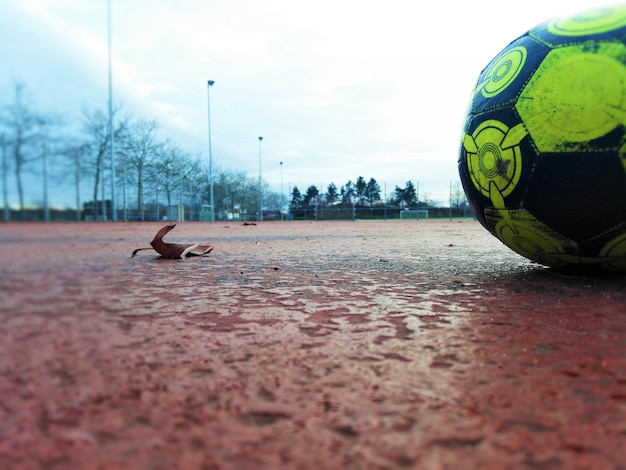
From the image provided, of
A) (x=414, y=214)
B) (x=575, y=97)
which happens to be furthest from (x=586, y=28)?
(x=414, y=214)

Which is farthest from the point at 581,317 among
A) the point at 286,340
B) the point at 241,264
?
the point at 241,264

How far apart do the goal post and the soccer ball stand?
29.8m

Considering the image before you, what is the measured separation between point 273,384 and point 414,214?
31816 mm

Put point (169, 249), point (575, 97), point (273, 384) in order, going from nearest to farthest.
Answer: point (273, 384) < point (575, 97) < point (169, 249)

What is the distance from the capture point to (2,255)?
22.7 inches

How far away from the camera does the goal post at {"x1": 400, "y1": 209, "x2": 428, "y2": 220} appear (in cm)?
3128

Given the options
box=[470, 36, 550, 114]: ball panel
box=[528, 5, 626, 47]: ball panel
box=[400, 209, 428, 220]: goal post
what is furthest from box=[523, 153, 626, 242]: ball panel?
box=[400, 209, 428, 220]: goal post

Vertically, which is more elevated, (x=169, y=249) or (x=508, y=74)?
(x=508, y=74)

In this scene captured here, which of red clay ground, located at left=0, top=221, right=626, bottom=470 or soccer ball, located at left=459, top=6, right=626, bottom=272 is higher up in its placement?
soccer ball, located at left=459, top=6, right=626, bottom=272

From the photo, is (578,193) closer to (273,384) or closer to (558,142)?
(558,142)

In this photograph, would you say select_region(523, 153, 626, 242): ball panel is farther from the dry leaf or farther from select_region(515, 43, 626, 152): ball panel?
the dry leaf

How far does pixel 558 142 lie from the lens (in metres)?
1.60

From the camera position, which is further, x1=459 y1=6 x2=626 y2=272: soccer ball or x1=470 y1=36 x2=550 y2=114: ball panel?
x1=470 y1=36 x2=550 y2=114: ball panel

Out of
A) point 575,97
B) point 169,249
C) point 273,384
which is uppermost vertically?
point 575,97
